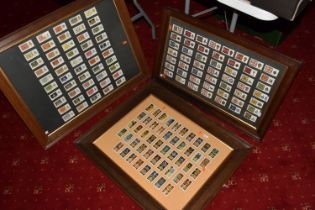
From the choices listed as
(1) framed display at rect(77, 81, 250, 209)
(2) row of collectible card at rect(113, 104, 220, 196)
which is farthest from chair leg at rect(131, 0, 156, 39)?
(2) row of collectible card at rect(113, 104, 220, 196)

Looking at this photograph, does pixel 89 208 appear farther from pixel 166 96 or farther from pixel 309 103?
pixel 309 103

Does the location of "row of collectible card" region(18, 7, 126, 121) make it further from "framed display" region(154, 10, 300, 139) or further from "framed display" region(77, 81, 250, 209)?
"framed display" region(154, 10, 300, 139)

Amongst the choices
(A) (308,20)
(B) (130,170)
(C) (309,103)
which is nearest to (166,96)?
(B) (130,170)

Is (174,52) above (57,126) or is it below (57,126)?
above

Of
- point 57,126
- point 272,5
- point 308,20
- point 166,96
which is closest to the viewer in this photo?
point 272,5

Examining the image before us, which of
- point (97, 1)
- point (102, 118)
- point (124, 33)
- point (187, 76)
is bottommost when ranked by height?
point (102, 118)

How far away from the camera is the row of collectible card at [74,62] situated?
1.14 metres

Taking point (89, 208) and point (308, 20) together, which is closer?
point (89, 208)

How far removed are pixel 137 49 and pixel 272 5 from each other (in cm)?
63

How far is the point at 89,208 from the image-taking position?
1189mm

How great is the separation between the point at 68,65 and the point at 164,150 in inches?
21.3

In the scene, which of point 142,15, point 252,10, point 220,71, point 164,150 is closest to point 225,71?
point 220,71

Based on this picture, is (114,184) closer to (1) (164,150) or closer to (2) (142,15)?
(1) (164,150)

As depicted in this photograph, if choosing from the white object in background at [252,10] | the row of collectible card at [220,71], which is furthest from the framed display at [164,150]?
the white object in background at [252,10]
